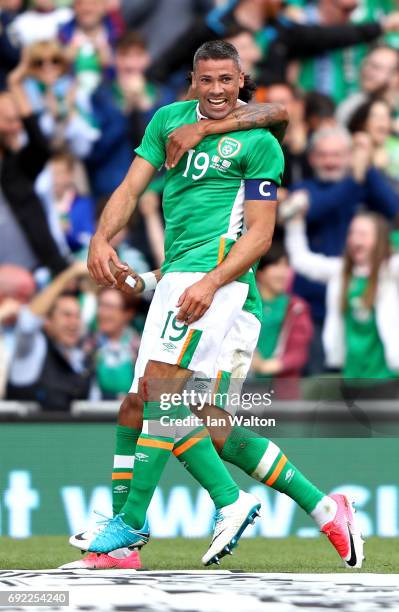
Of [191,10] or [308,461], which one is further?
[191,10]

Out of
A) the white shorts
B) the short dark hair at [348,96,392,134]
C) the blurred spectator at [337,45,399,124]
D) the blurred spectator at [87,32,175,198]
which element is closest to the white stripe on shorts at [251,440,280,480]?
the white shorts

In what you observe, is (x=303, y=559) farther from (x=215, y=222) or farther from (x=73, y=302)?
(x=73, y=302)

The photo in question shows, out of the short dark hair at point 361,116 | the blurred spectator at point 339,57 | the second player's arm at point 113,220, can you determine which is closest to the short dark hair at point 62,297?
the short dark hair at point 361,116

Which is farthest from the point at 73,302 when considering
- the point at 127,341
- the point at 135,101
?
the point at 135,101

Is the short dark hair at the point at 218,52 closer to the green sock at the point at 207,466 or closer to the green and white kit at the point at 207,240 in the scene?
the green and white kit at the point at 207,240

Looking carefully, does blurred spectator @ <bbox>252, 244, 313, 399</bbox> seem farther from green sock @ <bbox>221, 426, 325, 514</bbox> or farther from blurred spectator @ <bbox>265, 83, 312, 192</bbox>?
green sock @ <bbox>221, 426, 325, 514</bbox>

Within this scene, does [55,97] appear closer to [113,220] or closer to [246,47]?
[246,47]

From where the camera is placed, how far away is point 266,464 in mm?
5949

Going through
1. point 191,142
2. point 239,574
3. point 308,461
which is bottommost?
point 239,574

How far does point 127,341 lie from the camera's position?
32.8 ft

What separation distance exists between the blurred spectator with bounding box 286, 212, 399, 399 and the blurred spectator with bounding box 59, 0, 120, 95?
121 inches

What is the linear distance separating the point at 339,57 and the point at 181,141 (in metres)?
6.77

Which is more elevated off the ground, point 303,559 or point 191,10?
point 191,10

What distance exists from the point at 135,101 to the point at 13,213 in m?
1.41
